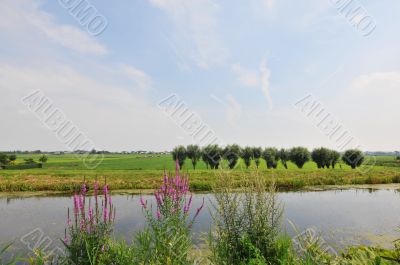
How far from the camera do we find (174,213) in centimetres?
416

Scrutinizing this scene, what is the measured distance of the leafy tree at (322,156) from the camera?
64.2 metres

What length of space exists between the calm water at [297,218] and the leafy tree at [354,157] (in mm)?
47050

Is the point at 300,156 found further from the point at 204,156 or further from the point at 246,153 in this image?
the point at 204,156

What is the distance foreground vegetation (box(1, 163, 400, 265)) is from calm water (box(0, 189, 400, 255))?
3.61 m

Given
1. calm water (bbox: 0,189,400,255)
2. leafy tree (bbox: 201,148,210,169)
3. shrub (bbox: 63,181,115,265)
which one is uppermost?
leafy tree (bbox: 201,148,210,169)

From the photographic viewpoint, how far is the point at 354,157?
64.2 meters

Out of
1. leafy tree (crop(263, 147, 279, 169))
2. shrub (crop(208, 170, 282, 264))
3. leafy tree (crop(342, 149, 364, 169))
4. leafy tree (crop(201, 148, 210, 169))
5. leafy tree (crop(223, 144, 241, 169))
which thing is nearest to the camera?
shrub (crop(208, 170, 282, 264))

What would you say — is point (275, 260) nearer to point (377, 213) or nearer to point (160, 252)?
point (160, 252)

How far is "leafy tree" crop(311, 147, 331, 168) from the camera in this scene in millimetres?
64188

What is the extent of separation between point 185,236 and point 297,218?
36.7 ft

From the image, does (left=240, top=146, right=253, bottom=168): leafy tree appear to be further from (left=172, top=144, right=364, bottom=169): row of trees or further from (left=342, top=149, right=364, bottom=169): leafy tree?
(left=342, top=149, right=364, bottom=169): leafy tree

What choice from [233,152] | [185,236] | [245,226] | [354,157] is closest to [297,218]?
[245,226]

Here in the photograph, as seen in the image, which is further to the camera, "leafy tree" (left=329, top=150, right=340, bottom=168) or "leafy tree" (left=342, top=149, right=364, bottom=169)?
"leafy tree" (left=329, top=150, right=340, bottom=168)

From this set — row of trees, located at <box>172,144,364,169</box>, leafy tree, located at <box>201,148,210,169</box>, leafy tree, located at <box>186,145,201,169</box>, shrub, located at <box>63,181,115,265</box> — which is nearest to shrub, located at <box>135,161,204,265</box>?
shrub, located at <box>63,181,115,265</box>
